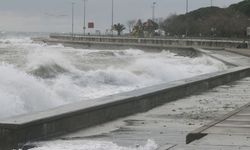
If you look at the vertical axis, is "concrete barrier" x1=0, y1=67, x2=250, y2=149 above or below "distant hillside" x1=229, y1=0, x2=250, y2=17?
below

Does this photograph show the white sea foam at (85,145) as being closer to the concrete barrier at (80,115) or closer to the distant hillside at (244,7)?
the concrete barrier at (80,115)

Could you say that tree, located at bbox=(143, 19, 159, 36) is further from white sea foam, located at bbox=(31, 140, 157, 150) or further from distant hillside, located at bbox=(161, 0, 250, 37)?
white sea foam, located at bbox=(31, 140, 157, 150)

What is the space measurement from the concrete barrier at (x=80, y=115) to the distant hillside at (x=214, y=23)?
10956 cm

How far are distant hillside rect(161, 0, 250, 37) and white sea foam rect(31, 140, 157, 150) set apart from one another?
115 meters

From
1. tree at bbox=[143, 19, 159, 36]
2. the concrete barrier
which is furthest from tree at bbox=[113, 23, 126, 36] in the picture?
the concrete barrier

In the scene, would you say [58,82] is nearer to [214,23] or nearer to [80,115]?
[80,115]

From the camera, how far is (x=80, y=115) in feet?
33.5

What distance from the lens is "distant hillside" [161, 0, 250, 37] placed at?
124m

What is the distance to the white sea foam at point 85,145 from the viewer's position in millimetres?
8102

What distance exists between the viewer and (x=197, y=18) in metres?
158

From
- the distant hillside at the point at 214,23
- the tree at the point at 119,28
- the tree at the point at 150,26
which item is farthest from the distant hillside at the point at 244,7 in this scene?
the tree at the point at 119,28

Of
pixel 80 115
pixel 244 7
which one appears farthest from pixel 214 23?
pixel 80 115

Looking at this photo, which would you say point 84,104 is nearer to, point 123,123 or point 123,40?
point 123,123

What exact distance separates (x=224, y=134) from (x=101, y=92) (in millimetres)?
12489
